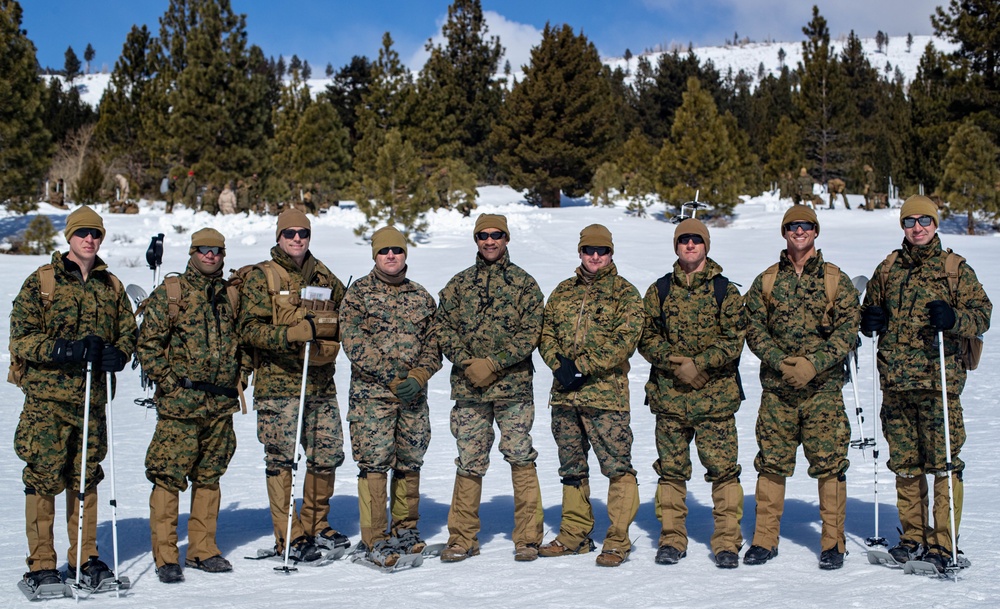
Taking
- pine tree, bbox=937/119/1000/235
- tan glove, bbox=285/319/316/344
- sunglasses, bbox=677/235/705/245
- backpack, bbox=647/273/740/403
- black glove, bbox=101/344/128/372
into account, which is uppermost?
pine tree, bbox=937/119/1000/235

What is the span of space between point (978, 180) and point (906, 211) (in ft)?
84.2

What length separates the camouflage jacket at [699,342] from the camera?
5641mm

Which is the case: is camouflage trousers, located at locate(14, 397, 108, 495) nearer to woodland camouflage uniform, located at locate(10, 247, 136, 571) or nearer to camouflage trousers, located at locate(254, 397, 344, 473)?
woodland camouflage uniform, located at locate(10, 247, 136, 571)

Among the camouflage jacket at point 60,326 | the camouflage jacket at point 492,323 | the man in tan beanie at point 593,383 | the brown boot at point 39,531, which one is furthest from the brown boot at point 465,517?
the brown boot at point 39,531

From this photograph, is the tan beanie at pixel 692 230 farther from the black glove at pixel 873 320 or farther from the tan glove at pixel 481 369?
the tan glove at pixel 481 369

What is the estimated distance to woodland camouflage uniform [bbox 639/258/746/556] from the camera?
5.65m

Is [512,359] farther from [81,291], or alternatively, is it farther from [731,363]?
[81,291]

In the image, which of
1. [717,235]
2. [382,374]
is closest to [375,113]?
[717,235]

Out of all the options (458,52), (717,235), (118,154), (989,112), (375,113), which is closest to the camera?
(717,235)

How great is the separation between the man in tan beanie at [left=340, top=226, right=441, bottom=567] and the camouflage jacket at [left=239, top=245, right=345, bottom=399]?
0.29 m

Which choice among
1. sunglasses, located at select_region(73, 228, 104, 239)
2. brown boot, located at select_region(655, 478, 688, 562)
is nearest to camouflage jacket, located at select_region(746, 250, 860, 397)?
brown boot, located at select_region(655, 478, 688, 562)

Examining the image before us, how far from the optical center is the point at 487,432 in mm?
5938

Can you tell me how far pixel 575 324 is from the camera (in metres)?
5.83

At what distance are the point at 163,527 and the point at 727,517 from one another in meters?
3.40
